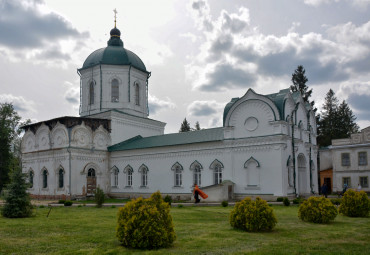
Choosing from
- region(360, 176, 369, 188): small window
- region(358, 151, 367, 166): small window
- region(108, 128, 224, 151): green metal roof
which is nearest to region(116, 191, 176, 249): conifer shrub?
region(108, 128, 224, 151): green metal roof

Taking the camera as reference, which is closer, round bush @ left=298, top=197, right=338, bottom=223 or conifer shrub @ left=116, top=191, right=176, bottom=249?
conifer shrub @ left=116, top=191, right=176, bottom=249

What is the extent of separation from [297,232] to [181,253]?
442 centimetres

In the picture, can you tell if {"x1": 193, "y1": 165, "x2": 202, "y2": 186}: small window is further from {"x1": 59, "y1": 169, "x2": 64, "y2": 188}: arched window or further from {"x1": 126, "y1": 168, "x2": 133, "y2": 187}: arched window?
{"x1": 59, "y1": 169, "x2": 64, "y2": 188}: arched window

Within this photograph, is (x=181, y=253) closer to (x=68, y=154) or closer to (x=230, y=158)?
(x=230, y=158)

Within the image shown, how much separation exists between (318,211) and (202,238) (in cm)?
503

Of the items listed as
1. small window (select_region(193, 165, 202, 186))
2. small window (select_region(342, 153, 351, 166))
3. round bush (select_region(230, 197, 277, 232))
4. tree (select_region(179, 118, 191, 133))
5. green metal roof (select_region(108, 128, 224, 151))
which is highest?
tree (select_region(179, 118, 191, 133))

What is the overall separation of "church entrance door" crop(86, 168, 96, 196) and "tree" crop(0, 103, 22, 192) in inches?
542

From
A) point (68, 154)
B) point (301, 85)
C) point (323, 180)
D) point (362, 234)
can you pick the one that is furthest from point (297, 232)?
point (301, 85)

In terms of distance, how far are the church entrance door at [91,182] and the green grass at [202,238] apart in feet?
55.8

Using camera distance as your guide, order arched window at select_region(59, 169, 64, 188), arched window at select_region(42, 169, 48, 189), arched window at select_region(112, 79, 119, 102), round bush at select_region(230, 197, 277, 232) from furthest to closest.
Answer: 1. arched window at select_region(112, 79, 119, 102)
2. arched window at select_region(42, 169, 48, 189)
3. arched window at select_region(59, 169, 64, 188)
4. round bush at select_region(230, 197, 277, 232)

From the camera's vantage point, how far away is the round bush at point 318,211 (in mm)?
12773

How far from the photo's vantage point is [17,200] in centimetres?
1491

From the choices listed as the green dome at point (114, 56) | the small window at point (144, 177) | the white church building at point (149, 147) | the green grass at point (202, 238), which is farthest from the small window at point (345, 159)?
the green grass at point (202, 238)

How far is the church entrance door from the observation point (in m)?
30.3
